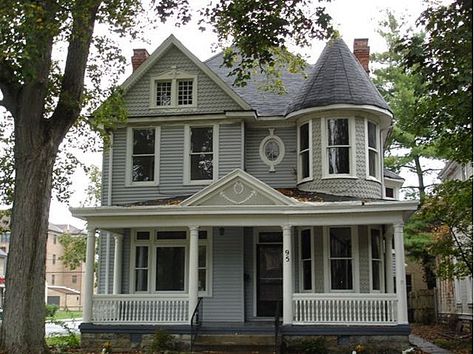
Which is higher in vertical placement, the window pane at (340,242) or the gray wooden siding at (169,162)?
the gray wooden siding at (169,162)

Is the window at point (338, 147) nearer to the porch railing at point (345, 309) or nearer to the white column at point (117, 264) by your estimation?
the porch railing at point (345, 309)

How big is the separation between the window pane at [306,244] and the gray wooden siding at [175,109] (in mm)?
4164

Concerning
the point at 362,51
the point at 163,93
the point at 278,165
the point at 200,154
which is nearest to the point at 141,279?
the point at 200,154

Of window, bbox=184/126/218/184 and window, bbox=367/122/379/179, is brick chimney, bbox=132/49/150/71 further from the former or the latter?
window, bbox=367/122/379/179

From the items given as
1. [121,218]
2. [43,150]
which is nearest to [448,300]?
[121,218]

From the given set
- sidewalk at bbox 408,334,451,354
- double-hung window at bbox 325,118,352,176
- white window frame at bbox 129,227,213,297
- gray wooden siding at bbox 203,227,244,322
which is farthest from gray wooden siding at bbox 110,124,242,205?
sidewalk at bbox 408,334,451,354

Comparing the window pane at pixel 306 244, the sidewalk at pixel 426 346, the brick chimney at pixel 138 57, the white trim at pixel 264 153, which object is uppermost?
the brick chimney at pixel 138 57

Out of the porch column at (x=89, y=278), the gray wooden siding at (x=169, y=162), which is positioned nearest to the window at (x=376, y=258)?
the gray wooden siding at (x=169, y=162)

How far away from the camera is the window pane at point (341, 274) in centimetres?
1631

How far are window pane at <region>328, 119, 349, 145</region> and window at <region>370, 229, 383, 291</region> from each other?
267 cm

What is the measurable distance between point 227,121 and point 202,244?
3.69 metres

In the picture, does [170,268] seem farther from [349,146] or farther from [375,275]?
[349,146]

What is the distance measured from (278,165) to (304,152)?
989 mm

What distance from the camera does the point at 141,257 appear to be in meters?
17.7
